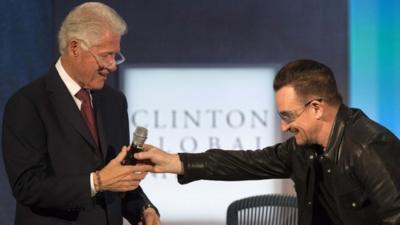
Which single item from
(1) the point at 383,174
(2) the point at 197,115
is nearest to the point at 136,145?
(1) the point at 383,174

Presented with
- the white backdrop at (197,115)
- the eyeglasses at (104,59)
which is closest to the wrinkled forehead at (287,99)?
the eyeglasses at (104,59)

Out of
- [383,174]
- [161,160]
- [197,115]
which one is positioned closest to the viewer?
[383,174]

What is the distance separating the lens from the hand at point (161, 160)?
2648 mm

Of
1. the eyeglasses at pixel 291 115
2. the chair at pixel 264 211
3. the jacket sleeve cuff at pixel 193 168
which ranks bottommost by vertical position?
the chair at pixel 264 211

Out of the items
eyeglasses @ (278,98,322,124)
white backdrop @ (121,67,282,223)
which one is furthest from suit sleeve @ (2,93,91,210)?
white backdrop @ (121,67,282,223)

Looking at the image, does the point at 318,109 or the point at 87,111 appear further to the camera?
the point at 87,111

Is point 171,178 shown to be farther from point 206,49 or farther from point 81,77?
point 81,77

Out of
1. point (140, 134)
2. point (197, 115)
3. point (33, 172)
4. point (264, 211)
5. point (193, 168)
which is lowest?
point (264, 211)

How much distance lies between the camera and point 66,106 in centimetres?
254

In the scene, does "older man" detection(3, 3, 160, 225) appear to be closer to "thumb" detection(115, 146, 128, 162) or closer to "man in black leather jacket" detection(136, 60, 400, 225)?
"thumb" detection(115, 146, 128, 162)

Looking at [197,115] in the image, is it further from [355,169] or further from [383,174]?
[383,174]

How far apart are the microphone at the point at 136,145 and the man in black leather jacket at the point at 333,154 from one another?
0.23 feet

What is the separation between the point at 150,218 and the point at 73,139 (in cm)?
40

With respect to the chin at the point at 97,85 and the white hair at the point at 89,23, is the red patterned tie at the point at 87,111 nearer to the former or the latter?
the chin at the point at 97,85
